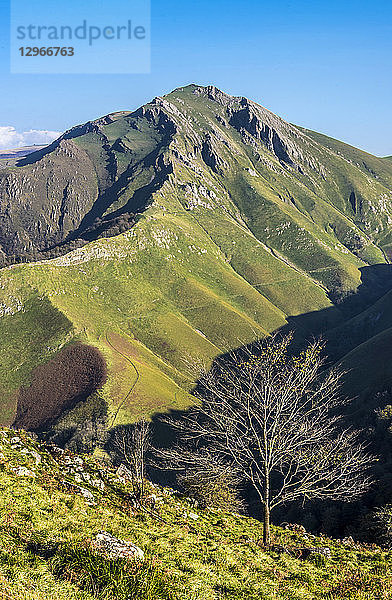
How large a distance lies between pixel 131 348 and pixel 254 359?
173810 millimetres

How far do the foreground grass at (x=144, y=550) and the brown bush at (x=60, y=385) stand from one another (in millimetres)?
137149

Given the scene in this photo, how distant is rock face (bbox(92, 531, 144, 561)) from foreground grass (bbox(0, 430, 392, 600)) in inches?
16.1

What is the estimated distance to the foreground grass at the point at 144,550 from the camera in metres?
10.2

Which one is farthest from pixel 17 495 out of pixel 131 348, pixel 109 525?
pixel 131 348

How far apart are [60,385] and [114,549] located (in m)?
163

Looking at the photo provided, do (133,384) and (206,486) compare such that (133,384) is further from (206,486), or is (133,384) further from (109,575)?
(109,575)

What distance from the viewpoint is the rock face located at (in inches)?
462

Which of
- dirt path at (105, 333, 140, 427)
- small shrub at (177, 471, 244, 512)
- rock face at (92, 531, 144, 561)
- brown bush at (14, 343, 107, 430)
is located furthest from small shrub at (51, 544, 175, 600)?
brown bush at (14, 343, 107, 430)

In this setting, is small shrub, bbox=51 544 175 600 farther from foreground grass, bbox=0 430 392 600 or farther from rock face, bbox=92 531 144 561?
rock face, bbox=92 531 144 561

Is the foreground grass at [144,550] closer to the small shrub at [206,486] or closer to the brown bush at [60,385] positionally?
the small shrub at [206,486]

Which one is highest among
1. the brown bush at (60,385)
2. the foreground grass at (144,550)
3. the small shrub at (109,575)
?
the small shrub at (109,575)

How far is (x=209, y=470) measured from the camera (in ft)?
75.5

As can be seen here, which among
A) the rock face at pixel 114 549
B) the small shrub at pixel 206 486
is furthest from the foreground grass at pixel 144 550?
the small shrub at pixel 206 486

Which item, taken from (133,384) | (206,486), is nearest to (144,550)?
(206,486)
